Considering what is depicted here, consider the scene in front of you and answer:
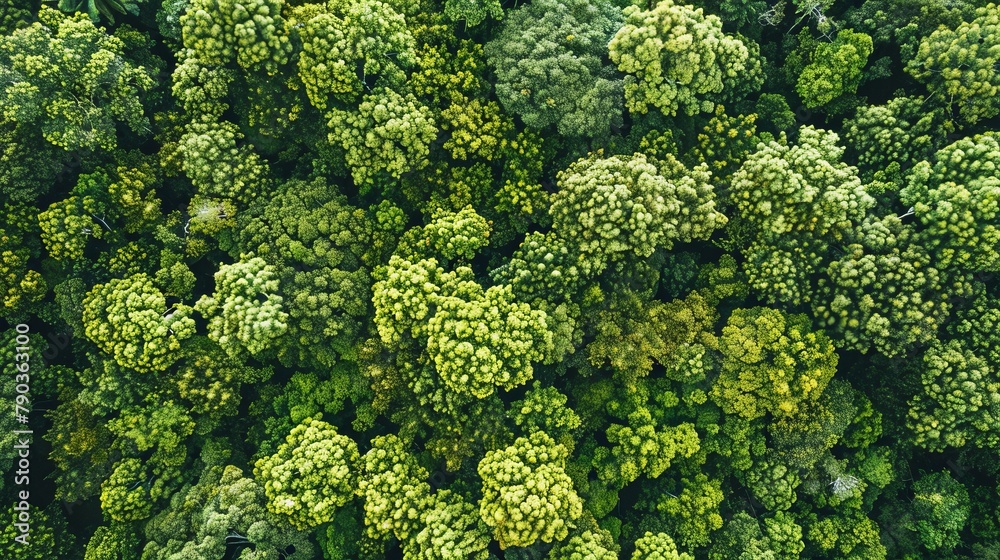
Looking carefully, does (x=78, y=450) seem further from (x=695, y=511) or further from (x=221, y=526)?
(x=695, y=511)

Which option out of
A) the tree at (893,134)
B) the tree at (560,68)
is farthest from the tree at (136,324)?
the tree at (893,134)

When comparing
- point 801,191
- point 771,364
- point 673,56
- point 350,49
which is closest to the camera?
point 801,191

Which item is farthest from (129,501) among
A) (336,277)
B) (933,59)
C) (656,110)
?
(933,59)

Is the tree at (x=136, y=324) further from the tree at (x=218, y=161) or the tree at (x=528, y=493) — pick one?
the tree at (x=528, y=493)

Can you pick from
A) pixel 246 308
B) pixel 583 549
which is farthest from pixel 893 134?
pixel 246 308

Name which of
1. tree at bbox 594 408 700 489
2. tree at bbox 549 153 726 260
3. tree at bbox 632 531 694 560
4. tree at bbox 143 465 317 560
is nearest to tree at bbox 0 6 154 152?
tree at bbox 143 465 317 560

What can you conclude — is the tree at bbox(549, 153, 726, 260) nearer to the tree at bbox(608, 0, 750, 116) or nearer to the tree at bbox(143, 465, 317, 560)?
the tree at bbox(608, 0, 750, 116)
